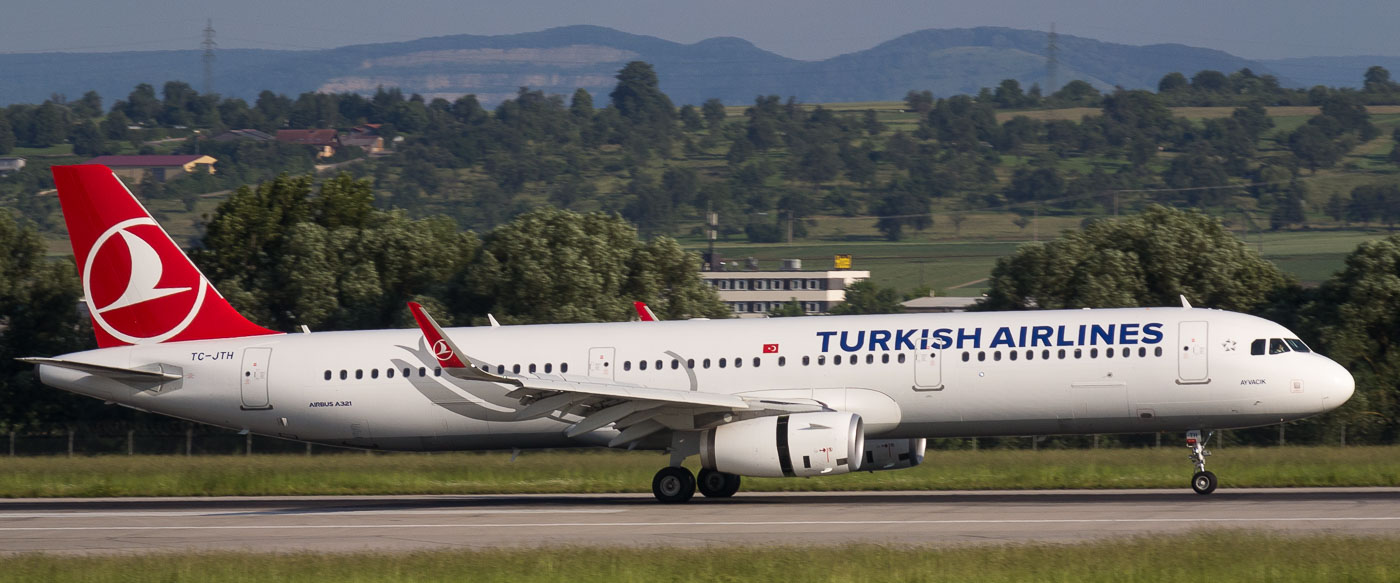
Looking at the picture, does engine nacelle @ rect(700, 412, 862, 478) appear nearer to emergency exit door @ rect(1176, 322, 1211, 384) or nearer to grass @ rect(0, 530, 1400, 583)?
emergency exit door @ rect(1176, 322, 1211, 384)

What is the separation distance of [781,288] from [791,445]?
167376mm

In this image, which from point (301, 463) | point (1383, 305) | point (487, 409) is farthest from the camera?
point (1383, 305)

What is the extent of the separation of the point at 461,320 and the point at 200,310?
81.0 ft

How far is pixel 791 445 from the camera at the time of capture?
27.4 meters

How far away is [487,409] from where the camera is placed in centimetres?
3092

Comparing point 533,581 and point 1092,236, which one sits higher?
point 1092,236

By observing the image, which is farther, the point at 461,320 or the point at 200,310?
the point at 461,320

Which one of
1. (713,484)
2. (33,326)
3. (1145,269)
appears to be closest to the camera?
(713,484)

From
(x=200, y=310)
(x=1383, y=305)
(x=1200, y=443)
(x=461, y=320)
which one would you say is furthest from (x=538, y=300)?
(x=1200, y=443)

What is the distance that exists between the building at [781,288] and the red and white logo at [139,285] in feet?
513

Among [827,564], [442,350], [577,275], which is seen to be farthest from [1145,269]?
[827,564]

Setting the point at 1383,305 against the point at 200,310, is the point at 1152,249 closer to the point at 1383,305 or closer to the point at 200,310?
the point at 1383,305

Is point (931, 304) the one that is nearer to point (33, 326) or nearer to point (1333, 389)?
point (33, 326)

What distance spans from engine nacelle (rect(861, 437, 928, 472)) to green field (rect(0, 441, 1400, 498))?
1.43 meters
